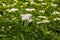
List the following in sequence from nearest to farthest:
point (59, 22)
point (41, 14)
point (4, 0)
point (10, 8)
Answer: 1. point (59, 22)
2. point (41, 14)
3. point (10, 8)
4. point (4, 0)

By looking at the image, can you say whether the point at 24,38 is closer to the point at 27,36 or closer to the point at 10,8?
the point at 27,36

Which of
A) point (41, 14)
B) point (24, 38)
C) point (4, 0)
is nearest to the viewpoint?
point (24, 38)

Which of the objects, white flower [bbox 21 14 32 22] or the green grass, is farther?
white flower [bbox 21 14 32 22]

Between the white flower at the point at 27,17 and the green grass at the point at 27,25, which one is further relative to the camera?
the white flower at the point at 27,17

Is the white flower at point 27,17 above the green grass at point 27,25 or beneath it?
above

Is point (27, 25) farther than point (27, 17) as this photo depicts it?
No

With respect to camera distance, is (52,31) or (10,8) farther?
(10,8)

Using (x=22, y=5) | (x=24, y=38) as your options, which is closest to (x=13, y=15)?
(x=22, y=5)

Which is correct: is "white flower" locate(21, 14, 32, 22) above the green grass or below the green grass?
above
